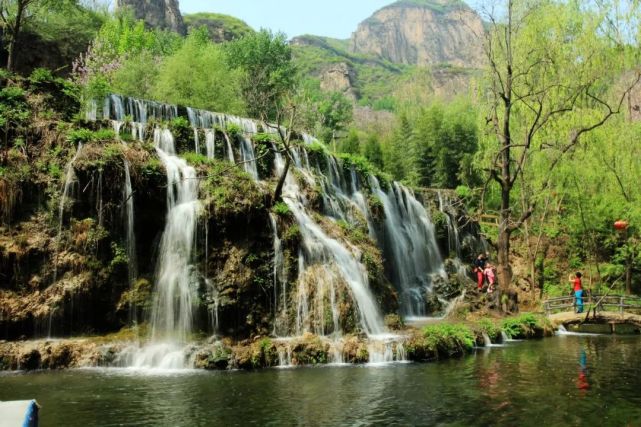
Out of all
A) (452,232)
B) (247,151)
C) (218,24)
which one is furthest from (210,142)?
(218,24)

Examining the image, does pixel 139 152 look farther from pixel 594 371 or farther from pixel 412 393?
pixel 594 371

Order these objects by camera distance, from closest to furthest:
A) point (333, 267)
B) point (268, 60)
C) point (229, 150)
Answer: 1. point (333, 267)
2. point (229, 150)
3. point (268, 60)

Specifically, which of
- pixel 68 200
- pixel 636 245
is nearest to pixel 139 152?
pixel 68 200

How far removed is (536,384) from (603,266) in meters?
22.8

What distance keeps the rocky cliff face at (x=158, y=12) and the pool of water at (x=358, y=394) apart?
88.7 m

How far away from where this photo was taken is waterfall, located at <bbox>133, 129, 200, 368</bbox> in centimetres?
1334

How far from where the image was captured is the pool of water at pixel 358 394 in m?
8.34

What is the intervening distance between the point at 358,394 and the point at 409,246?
55.7 ft

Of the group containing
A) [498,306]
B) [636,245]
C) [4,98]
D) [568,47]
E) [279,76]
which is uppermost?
[279,76]

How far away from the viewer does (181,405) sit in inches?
361

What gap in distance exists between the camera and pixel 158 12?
96812mm

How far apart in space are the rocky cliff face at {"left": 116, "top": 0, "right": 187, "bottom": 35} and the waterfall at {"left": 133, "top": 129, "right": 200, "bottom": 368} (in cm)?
8139

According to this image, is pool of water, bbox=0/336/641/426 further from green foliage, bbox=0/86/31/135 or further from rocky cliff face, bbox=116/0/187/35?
rocky cliff face, bbox=116/0/187/35

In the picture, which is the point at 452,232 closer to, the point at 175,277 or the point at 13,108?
the point at 175,277
